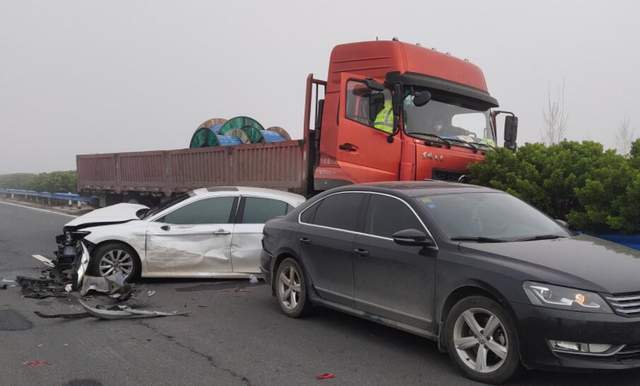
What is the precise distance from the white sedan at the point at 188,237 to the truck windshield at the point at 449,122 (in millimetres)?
2101

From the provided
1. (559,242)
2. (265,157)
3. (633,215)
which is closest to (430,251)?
(559,242)

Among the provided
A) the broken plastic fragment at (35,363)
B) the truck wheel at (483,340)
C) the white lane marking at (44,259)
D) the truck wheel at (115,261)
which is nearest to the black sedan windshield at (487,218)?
the truck wheel at (483,340)

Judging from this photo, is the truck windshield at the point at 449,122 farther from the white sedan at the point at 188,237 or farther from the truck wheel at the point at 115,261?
the truck wheel at the point at 115,261

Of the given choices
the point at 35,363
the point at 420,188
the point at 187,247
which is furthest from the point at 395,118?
the point at 35,363

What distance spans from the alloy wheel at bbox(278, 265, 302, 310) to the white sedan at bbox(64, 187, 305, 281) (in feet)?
5.59

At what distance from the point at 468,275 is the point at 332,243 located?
1.66 m

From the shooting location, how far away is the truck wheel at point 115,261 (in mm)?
7777

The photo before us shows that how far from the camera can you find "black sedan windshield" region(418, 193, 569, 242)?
4.84 meters

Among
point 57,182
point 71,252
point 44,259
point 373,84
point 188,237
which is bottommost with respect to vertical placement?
point 44,259

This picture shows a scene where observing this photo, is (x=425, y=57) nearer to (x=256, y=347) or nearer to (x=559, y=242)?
(x=559, y=242)

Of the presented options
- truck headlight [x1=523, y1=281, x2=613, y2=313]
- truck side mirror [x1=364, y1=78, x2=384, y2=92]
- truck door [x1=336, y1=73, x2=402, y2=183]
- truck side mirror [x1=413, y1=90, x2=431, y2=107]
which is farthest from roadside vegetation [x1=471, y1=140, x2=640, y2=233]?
truck headlight [x1=523, y1=281, x2=613, y2=313]

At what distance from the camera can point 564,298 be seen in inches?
153

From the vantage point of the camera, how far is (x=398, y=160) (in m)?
7.91

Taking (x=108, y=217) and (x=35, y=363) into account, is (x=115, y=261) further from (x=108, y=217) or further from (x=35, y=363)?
(x=35, y=363)
